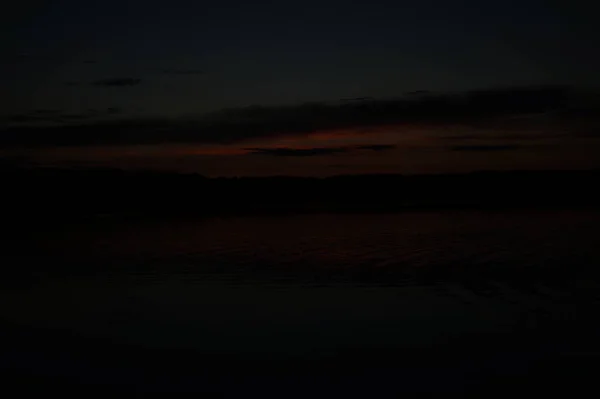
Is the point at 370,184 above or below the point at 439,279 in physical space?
below

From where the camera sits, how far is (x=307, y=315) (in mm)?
9188

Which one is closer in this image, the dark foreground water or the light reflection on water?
the dark foreground water

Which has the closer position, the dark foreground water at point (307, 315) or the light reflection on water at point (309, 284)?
the dark foreground water at point (307, 315)

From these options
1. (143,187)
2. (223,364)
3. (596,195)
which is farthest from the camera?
(143,187)

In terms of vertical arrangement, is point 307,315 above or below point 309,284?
above

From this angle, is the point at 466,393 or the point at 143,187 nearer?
the point at 466,393

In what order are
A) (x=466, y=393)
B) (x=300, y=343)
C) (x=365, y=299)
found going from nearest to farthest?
(x=466, y=393) < (x=300, y=343) < (x=365, y=299)

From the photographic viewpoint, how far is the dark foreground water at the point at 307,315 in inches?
273

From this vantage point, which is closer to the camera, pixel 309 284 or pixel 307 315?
pixel 307 315

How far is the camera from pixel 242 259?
14.0 metres

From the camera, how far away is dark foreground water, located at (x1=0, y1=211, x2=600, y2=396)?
6.94m

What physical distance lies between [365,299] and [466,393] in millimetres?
3722

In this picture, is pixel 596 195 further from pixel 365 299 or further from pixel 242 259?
pixel 365 299

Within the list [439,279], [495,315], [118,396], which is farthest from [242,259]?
[118,396]
